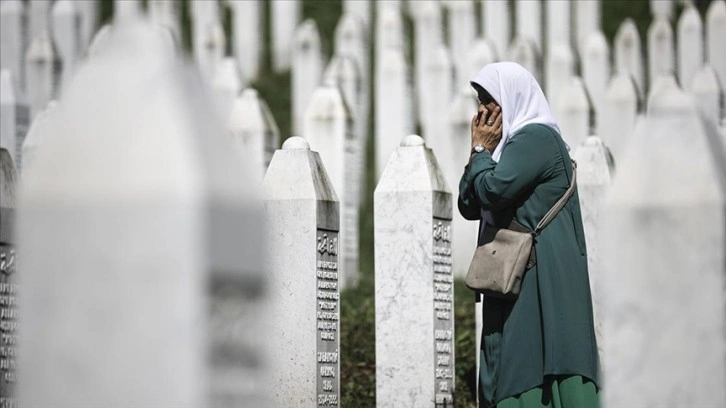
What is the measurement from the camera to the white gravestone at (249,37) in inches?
792

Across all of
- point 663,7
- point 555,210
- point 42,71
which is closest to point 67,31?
point 42,71

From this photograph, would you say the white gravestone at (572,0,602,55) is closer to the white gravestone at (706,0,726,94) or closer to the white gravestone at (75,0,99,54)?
the white gravestone at (706,0,726,94)

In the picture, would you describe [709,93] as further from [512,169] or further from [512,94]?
[512,169]

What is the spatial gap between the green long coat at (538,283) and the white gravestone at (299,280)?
1.22 meters

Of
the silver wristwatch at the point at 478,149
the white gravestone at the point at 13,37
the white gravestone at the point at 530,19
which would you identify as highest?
the white gravestone at the point at 530,19

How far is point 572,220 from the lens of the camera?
21.0 ft

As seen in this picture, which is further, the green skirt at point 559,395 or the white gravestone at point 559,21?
the white gravestone at point 559,21

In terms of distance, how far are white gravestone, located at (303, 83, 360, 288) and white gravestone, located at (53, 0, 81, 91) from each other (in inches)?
224

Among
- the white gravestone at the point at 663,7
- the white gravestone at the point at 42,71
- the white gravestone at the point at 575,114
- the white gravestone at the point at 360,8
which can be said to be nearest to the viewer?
the white gravestone at the point at 575,114

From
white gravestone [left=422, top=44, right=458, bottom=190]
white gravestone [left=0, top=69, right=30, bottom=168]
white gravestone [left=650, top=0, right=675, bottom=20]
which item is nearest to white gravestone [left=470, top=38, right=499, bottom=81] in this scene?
white gravestone [left=422, top=44, right=458, bottom=190]

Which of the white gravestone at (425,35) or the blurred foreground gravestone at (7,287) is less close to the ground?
the white gravestone at (425,35)

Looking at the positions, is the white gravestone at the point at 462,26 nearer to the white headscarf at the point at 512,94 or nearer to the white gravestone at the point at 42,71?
the white gravestone at the point at 42,71

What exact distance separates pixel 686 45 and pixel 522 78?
39.6 feet

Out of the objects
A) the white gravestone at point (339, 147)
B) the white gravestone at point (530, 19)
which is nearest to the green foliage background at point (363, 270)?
the white gravestone at point (339, 147)
